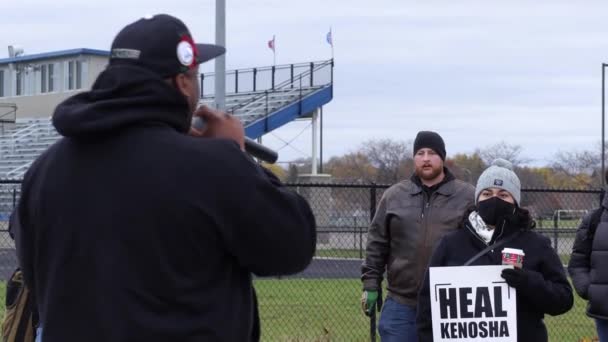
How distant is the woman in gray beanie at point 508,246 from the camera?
18.9 feet

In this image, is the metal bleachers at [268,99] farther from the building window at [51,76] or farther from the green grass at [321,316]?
the green grass at [321,316]

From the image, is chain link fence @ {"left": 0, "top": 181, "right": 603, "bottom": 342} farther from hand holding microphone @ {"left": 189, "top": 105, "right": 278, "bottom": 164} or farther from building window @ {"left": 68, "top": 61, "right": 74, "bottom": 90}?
building window @ {"left": 68, "top": 61, "right": 74, "bottom": 90}

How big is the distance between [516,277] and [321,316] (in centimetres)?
888

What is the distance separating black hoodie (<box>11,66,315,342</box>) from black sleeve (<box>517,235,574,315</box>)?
117 inches

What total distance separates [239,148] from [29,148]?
41.5 m

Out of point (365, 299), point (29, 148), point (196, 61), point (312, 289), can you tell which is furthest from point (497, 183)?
point (29, 148)

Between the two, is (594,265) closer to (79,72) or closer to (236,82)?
(236,82)

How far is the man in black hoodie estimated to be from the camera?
2.80 meters

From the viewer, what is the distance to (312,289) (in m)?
18.6

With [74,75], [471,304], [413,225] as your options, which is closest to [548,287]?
[471,304]

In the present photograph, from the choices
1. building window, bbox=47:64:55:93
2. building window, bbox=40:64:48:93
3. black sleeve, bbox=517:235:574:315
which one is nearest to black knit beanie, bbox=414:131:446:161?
black sleeve, bbox=517:235:574:315

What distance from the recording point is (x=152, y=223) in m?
2.80

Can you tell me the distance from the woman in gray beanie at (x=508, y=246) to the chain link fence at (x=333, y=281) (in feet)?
15.6

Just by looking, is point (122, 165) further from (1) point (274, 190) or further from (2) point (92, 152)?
(1) point (274, 190)
